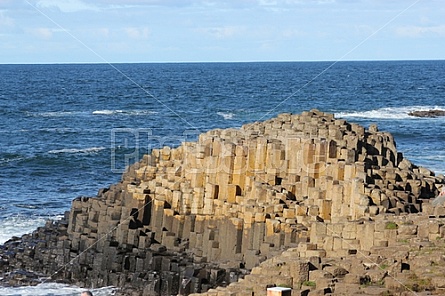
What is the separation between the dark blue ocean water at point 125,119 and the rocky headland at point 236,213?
6.02 m

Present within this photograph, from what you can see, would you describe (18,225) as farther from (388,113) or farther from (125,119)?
(388,113)

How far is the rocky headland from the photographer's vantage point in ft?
83.5

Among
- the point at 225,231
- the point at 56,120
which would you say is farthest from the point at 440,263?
the point at 56,120

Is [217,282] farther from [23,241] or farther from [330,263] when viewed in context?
[23,241]

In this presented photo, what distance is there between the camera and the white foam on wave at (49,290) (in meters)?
27.5

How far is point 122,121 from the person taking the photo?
261 feet

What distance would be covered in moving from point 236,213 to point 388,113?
2146 inches

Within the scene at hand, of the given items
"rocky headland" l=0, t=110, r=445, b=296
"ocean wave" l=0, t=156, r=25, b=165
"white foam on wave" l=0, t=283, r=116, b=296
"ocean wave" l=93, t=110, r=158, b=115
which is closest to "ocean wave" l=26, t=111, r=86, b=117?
"ocean wave" l=93, t=110, r=158, b=115

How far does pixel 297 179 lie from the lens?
28.4 metres

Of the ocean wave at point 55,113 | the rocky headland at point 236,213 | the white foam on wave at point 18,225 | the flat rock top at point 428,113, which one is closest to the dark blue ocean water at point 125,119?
the white foam on wave at point 18,225

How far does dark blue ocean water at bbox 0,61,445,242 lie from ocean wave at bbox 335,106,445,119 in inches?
3.1

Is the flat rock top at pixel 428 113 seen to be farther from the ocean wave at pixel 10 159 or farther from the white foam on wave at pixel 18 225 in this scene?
the white foam on wave at pixel 18 225

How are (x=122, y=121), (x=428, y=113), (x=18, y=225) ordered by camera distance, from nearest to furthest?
(x=18, y=225)
(x=428, y=113)
(x=122, y=121)

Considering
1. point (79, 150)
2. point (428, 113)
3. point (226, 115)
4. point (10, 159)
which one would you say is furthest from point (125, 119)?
point (10, 159)
